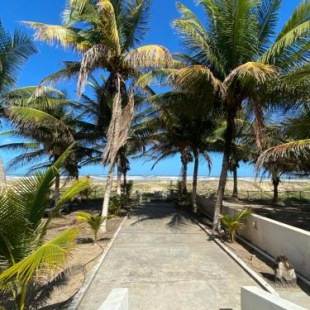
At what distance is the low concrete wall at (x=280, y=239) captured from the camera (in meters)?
8.71

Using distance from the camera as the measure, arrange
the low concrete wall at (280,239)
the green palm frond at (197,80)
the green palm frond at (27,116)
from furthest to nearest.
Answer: the green palm frond at (27,116), the green palm frond at (197,80), the low concrete wall at (280,239)

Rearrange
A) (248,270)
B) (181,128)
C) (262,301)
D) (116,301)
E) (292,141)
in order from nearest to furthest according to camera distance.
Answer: (262,301), (116,301), (248,270), (292,141), (181,128)

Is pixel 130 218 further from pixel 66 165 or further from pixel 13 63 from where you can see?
pixel 13 63

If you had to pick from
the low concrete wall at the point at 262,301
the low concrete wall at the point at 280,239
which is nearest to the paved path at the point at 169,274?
the low concrete wall at the point at 280,239

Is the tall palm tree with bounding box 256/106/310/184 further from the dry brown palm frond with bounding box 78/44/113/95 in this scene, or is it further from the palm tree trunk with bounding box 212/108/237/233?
the dry brown palm frond with bounding box 78/44/113/95

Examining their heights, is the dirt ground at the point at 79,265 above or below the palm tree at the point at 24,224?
below

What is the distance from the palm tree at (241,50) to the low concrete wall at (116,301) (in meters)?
9.22

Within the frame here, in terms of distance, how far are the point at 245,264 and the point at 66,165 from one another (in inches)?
724

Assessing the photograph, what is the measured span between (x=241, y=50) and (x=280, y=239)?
23.1 ft

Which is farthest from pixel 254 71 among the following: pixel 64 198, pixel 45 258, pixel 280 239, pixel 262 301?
pixel 45 258

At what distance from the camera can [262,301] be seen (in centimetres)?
479

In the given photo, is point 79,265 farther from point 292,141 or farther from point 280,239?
point 292,141

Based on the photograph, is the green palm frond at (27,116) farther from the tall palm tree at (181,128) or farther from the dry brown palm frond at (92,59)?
the tall palm tree at (181,128)

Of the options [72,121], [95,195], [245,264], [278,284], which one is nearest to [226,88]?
[245,264]
